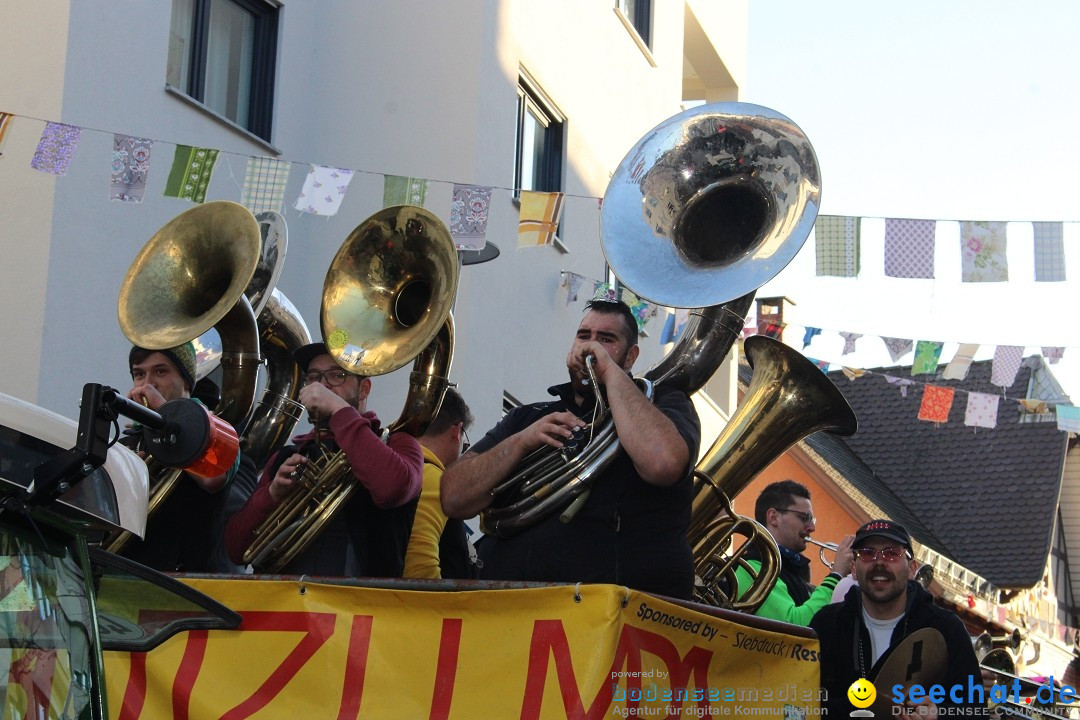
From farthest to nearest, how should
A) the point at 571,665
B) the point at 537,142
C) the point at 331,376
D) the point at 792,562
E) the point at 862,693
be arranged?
the point at 537,142 → the point at 792,562 → the point at 331,376 → the point at 862,693 → the point at 571,665

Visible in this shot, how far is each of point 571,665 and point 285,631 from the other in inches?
37.1

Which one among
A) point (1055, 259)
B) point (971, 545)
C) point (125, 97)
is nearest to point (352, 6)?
point (125, 97)

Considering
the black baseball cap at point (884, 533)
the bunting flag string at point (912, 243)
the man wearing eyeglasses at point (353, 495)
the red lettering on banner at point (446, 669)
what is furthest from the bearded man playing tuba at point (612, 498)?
the bunting flag string at point (912, 243)

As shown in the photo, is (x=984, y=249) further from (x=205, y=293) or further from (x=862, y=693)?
(x=205, y=293)

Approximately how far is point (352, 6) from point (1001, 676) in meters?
7.64

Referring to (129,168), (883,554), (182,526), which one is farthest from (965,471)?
(182,526)

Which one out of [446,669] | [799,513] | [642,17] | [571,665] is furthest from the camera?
[642,17]

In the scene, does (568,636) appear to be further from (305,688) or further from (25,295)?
(25,295)

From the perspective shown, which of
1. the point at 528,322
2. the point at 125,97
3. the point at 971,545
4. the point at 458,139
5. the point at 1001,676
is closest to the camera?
the point at 1001,676

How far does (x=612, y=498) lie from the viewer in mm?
A: 4672

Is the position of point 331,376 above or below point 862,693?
above

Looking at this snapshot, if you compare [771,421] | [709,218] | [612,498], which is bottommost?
[612,498]

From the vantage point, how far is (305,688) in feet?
14.4

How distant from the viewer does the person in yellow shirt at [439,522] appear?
557 cm
